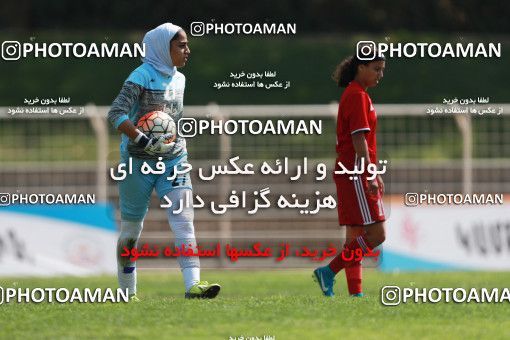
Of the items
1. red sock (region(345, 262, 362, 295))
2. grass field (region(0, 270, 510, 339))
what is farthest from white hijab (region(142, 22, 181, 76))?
red sock (region(345, 262, 362, 295))

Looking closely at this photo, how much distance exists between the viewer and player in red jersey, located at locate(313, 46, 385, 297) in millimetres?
10984

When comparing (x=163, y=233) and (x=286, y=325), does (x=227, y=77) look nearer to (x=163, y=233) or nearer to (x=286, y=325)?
(x=163, y=233)

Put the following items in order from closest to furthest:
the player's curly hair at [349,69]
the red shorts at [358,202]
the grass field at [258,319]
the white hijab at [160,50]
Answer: the grass field at [258,319]
the white hijab at [160,50]
the red shorts at [358,202]
the player's curly hair at [349,69]

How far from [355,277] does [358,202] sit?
0.59 m

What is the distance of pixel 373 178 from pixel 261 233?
34.4 ft

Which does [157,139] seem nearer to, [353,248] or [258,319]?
[353,248]

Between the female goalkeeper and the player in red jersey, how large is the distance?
113 cm

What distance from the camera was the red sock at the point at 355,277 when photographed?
1132cm

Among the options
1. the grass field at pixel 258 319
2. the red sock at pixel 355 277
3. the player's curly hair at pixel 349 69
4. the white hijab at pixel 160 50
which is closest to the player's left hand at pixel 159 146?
the white hijab at pixel 160 50

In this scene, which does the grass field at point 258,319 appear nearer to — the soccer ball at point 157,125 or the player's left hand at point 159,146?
the player's left hand at point 159,146

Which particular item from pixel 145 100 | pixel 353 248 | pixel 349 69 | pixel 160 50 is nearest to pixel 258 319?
pixel 353 248

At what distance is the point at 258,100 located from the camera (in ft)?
103

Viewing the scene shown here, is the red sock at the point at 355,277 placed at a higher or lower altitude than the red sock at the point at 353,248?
lower

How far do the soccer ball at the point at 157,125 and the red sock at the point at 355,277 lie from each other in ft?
5.71
